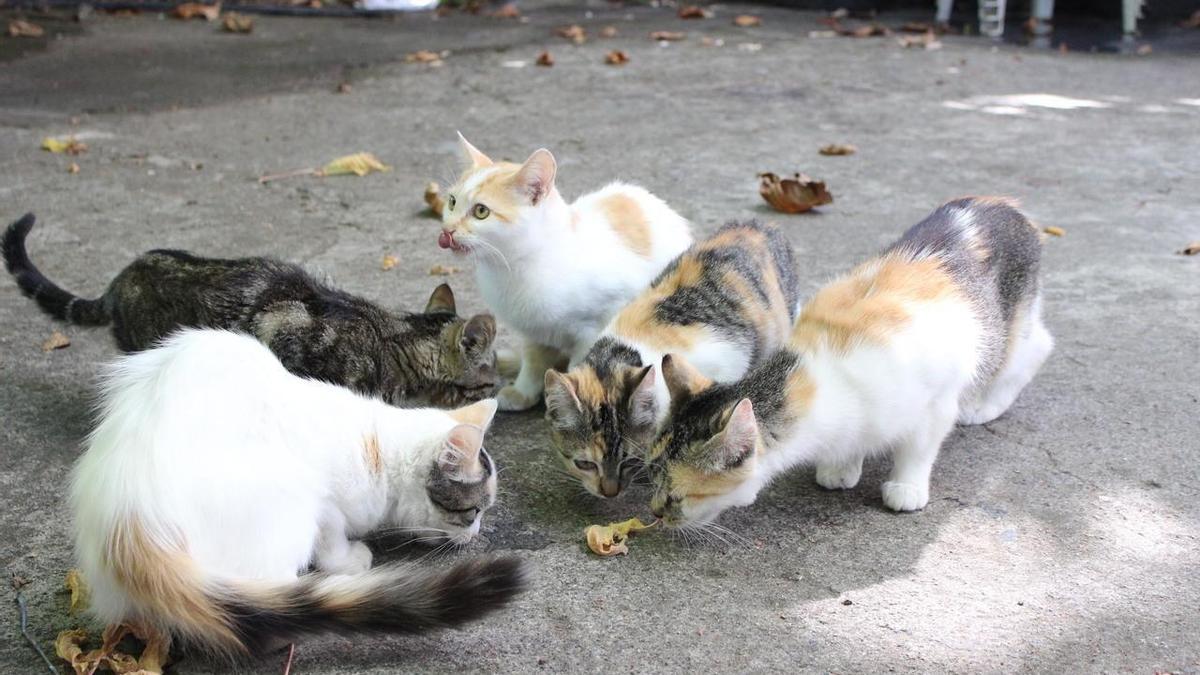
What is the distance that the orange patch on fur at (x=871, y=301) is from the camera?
308 cm

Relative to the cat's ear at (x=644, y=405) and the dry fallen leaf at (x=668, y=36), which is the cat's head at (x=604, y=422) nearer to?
the cat's ear at (x=644, y=405)

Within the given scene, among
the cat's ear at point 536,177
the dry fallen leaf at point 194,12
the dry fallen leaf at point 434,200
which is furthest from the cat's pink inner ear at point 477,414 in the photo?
the dry fallen leaf at point 194,12

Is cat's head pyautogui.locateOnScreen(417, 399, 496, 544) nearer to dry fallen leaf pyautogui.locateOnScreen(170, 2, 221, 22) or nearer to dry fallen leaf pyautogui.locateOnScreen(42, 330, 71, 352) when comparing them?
dry fallen leaf pyautogui.locateOnScreen(42, 330, 71, 352)

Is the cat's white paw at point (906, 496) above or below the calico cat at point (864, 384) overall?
below

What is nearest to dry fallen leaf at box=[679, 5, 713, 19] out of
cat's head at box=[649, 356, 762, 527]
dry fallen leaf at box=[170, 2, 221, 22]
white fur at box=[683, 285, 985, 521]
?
dry fallen leaf at box=[170, 2, 221, 22]

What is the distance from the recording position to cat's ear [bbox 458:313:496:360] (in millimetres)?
3510

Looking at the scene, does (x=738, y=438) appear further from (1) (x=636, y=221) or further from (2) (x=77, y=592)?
(2) (x=77, y=592)

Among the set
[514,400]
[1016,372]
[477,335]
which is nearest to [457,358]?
[477,335]

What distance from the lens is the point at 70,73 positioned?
7699mm

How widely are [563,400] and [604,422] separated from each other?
12 cm

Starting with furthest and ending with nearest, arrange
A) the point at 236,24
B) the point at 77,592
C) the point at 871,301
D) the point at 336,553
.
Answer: the point at 236,24
the point at 871,301
the point at 336,553
the point at 77,592

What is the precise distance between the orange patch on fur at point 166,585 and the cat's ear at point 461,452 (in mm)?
656

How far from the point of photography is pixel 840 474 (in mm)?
3229

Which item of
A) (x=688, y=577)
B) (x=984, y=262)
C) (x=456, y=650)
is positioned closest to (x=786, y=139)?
(x=984, y=262)
